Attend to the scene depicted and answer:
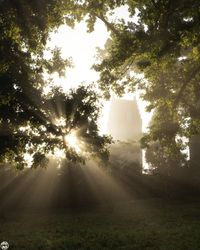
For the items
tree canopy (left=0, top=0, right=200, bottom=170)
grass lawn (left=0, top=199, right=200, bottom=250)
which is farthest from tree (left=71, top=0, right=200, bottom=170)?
grass lawn (left=0, top=199, right=200, bottom=250)

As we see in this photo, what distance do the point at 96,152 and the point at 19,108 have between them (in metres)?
4.40

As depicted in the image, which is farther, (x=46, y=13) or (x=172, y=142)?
(x=172, y=142)

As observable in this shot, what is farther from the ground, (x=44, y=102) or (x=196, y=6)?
(x=196, y=6)

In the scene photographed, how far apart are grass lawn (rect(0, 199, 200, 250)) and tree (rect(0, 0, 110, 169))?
3.31m

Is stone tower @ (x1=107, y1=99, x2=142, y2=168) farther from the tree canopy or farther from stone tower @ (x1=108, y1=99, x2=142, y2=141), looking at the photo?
the tree canopy

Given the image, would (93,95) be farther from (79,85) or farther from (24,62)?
(24,62)

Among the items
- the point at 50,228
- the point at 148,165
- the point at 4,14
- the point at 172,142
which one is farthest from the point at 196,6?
the point at 148,165

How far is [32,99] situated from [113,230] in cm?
714

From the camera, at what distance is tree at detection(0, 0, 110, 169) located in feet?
47.5

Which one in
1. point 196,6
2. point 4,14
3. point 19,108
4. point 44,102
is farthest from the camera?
point 44,102

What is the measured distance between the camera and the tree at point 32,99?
14469mm

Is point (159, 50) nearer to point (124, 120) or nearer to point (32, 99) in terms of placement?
point (32, 99)

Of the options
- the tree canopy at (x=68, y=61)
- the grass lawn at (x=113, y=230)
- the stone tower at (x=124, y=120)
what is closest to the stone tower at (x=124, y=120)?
the stone tower at (x=124, y=120)

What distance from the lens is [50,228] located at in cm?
1641
